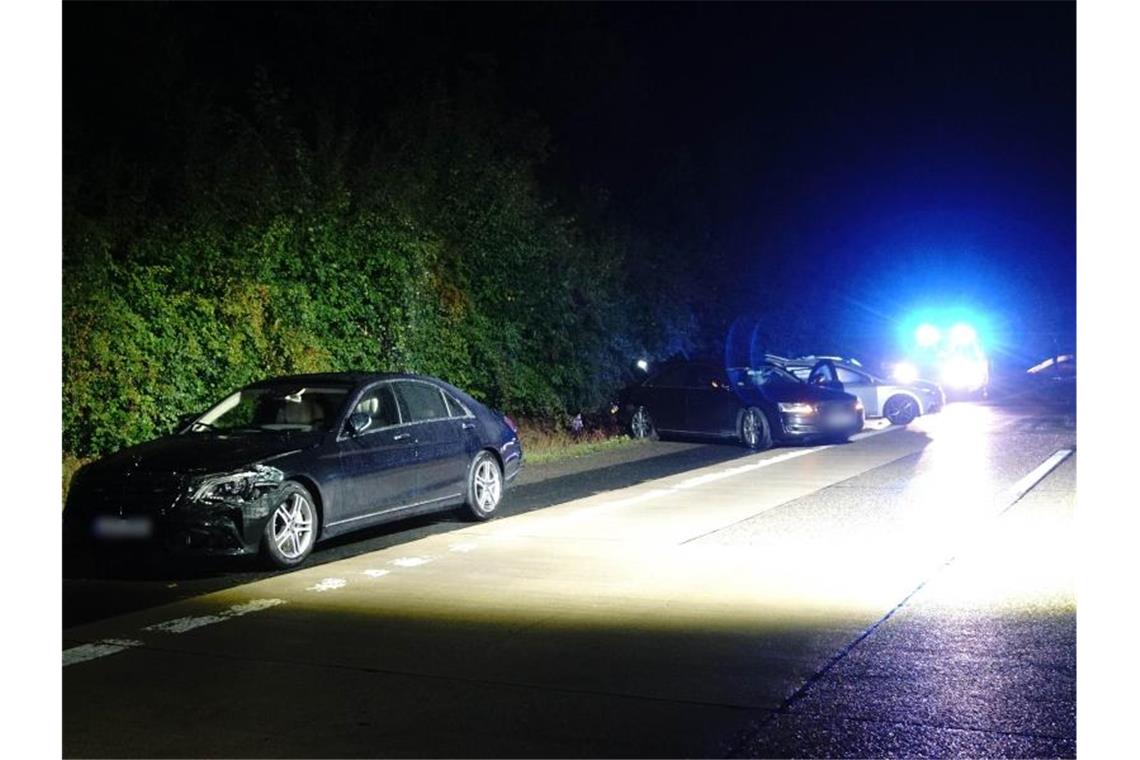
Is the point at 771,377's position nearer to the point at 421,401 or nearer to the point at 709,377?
the point at 709,377

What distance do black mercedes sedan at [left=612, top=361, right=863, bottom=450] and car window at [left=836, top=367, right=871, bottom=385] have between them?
3944 mm

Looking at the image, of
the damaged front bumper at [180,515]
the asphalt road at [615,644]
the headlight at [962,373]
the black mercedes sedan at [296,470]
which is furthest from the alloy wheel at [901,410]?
the damaged front bumper at [180,515]

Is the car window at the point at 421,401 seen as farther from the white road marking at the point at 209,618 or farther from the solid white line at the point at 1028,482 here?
the solid white line at the point at 1028,482

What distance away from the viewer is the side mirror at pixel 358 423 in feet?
34.8

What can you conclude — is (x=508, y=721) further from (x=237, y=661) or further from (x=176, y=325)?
(x=176, y=325)

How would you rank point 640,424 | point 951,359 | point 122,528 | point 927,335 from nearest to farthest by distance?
point 122,528 < point 640,424 < point 951,359 < point 927,335

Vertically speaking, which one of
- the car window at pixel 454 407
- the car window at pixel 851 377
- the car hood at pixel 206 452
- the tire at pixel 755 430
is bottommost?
the tire at pixel 755 430

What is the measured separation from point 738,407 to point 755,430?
46 centimetres

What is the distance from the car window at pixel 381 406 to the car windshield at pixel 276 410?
21cm

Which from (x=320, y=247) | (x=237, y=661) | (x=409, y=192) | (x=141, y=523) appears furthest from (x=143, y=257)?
(x=237, y=661)

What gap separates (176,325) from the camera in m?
13.7

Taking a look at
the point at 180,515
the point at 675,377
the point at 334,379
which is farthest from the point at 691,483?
the point at 180,515

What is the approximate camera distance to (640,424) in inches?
856
